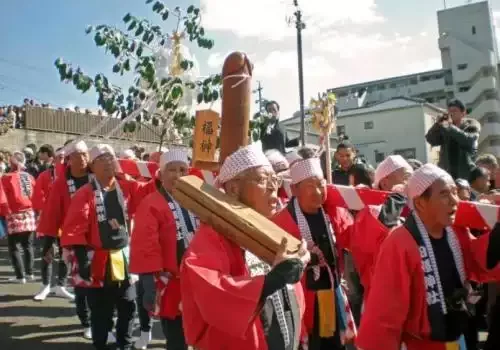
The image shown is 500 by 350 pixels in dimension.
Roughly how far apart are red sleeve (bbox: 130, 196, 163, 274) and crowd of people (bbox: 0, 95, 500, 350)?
0.03ft

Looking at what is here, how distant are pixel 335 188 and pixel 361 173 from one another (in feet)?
6.81

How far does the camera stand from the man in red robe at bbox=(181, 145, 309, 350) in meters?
2.20

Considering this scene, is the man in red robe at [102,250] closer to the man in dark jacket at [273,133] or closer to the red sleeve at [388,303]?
the man in dark jacket at [273,133]

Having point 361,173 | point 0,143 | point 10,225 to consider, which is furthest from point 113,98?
point 0,143

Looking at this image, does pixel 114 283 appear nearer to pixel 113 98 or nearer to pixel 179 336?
pixel 179 336

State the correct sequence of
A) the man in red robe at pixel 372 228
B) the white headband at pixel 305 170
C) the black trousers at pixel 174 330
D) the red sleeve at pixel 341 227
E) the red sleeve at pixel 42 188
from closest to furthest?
the man in red robe at pixel 372 228, the white headband at pixel 305 170, the red sleeve at pixel 341 227, the black trousers at pixel 174 330, the red sleeve at pixel 42 188

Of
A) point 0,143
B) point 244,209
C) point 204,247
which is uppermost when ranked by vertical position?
point 0,143

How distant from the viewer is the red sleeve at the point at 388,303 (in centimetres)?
283

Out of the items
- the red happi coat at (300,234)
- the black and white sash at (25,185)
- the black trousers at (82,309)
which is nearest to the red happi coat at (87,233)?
the black trousers at (82,309)

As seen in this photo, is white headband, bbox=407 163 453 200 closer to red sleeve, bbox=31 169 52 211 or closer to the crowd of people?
the crowd of people

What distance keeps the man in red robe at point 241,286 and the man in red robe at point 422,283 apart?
1.50 feet

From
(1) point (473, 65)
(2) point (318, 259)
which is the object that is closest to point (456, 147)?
(2) point (318, 259)

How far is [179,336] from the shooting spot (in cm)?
441

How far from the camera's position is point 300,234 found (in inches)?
154
